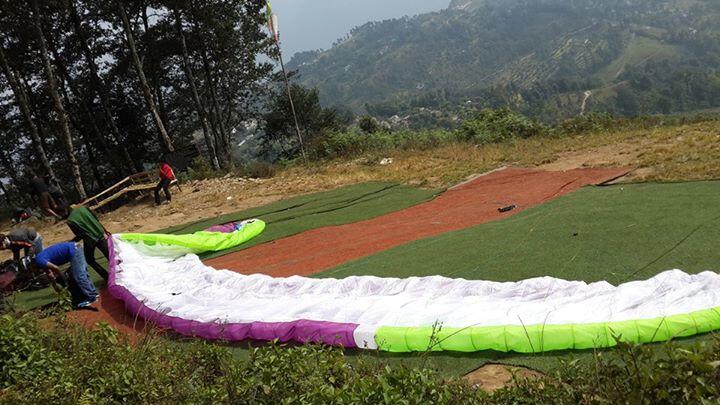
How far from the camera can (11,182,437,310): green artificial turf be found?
9.00 metres

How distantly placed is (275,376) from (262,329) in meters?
1.63

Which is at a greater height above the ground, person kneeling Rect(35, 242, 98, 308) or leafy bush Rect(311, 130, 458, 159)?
person kneeling Rect(35, 242, 98, 308)

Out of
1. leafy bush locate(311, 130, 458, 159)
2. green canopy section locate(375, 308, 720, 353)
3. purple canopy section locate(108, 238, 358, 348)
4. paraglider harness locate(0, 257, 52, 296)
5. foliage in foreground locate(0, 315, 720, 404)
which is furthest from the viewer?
leafy bush locate(311, 130, 458, 159)

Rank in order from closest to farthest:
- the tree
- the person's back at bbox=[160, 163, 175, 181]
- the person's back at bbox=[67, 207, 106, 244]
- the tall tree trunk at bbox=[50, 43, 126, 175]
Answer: the person's back at bbox=[67, 207, 106, 244] < the person's back at bbox=[160, 163, 175, 181] < the tall tree trunk at bbox=[50, 43, 126, 175] < the tree

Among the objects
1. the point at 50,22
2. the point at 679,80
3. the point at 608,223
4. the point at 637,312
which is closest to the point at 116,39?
the point at 50,22

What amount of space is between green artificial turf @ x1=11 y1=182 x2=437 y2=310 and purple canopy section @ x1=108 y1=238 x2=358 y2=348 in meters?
2.89

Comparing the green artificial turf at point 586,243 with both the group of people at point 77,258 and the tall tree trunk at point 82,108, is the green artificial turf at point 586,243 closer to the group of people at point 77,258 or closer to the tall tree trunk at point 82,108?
the group of people at point 77,258

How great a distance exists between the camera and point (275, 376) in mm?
2729

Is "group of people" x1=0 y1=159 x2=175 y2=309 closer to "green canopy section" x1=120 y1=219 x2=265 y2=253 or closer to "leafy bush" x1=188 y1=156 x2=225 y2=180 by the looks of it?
"green canopy section" x1=120 y1=219 x2=265 y2=253

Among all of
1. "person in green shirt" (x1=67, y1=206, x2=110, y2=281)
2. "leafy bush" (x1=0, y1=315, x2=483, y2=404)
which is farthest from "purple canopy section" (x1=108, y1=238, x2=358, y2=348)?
"person in green shirt" (x1=67, y1=206, x2=110, y2=281)

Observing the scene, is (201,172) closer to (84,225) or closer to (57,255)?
(84,225)

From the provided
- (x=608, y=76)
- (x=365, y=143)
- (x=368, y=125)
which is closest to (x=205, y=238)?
(x=365, y=143)

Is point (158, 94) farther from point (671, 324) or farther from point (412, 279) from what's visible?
point (671, 324)

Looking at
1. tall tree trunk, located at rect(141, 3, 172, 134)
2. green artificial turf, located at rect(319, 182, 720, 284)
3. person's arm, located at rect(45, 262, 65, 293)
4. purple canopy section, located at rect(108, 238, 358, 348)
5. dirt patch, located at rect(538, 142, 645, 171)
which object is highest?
tall tree trunk, located at rect(141, 3, 172, 134)
